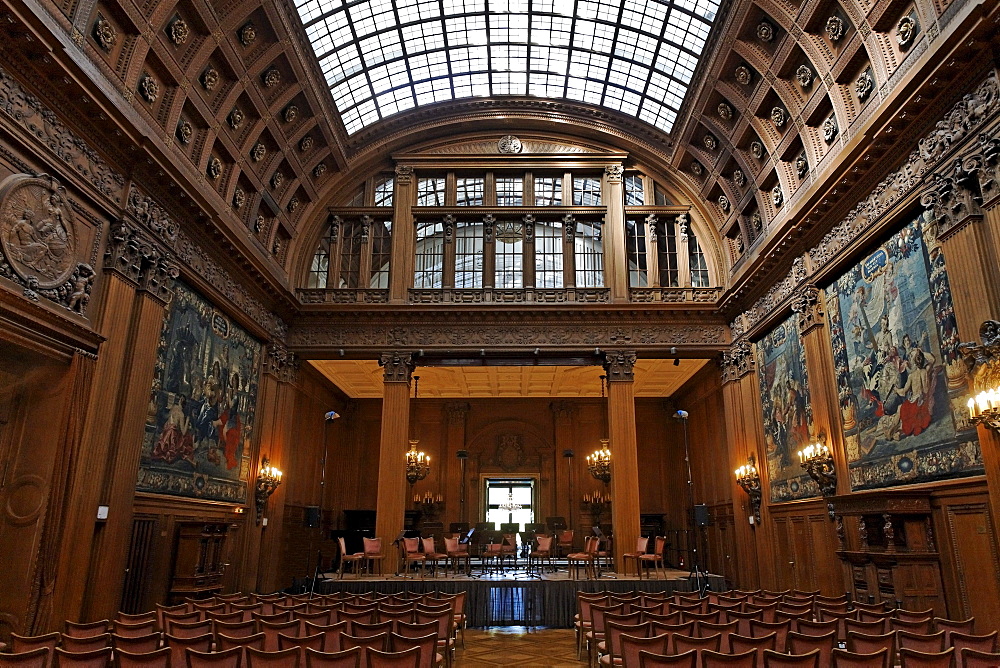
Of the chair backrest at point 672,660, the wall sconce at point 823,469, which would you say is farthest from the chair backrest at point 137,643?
the wall sconce at point 823,469

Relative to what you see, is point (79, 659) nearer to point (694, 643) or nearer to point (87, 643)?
point (87, 643)

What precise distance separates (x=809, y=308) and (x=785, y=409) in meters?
2.81

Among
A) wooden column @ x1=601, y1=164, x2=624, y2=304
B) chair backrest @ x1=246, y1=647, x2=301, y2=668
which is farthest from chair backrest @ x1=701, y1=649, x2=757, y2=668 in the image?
wooden column @ x1=601, y1=164, x2=624, y2=304

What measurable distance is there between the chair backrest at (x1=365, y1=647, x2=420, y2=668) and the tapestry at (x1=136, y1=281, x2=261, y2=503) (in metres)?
8.59

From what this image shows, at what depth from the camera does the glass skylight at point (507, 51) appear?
17984mm

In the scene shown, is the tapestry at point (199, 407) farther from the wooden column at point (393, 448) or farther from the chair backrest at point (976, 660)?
the chair backrest at point (976, 660)

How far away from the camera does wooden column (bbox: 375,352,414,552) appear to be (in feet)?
58.6

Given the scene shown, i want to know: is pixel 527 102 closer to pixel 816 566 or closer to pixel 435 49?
pixel 435 49

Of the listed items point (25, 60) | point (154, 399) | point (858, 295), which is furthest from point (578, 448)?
point (25, 60)

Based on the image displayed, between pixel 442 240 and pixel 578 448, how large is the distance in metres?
11.0

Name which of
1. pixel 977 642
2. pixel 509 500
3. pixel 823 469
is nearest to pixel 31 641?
pixel 977 642

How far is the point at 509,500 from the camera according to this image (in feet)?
89.2

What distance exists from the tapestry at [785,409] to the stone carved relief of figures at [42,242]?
1457 cm

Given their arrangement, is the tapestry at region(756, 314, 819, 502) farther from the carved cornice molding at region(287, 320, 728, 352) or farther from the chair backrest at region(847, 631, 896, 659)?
the chair backrest at region(847, 631, 896, 659)
